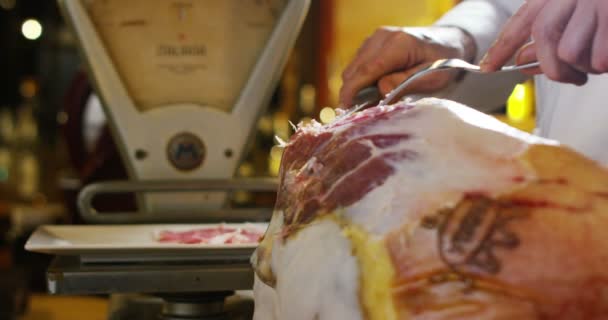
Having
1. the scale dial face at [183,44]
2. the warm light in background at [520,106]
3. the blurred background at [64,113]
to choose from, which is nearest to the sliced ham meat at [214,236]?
the scale dial face at [183,44]

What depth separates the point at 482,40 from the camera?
1360mm

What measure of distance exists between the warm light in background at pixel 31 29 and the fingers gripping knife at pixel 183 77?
626cm

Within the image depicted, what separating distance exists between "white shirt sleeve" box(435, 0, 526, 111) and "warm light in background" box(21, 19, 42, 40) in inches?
266

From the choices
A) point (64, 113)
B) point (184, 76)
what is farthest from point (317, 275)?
point (64, 113)

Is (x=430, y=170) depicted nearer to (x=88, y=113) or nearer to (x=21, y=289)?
(x=21, y=289)

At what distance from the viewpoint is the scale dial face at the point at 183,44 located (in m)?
1.79

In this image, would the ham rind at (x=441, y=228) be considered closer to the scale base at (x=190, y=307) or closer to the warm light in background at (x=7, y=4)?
the scale base at (x=190, y=307)

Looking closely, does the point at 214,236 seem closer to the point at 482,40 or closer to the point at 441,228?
the point at 482,40

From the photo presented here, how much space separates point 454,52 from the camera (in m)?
1.28

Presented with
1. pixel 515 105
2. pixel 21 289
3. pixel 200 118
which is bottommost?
pixel 21 289

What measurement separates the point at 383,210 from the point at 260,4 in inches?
51.2

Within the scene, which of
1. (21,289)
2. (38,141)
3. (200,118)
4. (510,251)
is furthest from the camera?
(38,141)

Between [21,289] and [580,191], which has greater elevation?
[580,191]

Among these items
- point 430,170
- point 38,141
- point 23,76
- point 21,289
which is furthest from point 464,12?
point 23,76
